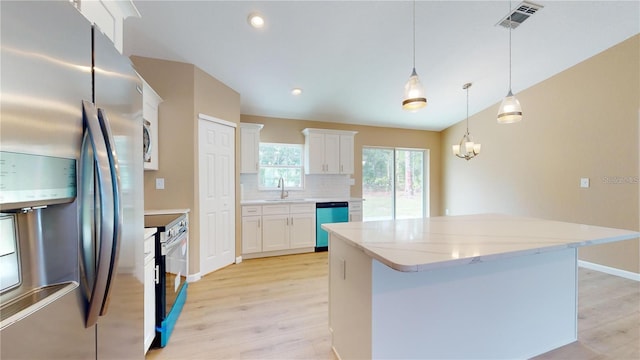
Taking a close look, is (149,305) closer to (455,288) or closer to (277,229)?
(455,288)

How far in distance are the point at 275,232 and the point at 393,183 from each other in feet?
10.1

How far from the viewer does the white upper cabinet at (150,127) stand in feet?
8.34

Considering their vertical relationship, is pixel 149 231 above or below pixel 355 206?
above

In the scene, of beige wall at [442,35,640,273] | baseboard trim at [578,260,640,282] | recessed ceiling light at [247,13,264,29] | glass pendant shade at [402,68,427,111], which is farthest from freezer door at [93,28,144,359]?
baseboard trim at [578,260,640,282]

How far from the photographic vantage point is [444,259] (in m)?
1.12

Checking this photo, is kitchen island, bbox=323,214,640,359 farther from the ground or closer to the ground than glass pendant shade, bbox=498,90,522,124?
closer to the ground

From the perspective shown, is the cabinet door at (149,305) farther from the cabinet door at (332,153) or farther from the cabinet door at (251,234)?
the cabinet door at (332,153)

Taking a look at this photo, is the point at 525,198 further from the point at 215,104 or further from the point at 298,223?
the point at 215,104

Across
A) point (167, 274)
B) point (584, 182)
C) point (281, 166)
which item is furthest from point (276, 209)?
point (584, 182)

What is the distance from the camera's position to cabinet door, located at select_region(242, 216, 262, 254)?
3.83 meters

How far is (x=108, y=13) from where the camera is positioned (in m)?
1.33

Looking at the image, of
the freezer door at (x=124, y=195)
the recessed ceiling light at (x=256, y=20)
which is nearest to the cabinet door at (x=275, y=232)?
the recessed ceiling light at (x=256, y=20)

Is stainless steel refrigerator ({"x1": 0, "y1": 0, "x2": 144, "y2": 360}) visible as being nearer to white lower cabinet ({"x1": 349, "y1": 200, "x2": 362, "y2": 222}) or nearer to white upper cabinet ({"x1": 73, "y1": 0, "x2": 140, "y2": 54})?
white upper cabinet ({"x1": 73, "y1": 0, "x2": 140, "y2": 54})

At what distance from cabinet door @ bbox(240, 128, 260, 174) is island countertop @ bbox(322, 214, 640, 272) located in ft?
8.66
